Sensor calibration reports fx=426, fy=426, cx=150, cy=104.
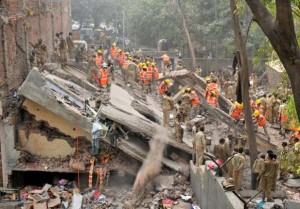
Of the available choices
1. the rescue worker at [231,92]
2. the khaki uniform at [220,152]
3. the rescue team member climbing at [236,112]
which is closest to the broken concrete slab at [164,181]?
the khaki uniform at [220,152]

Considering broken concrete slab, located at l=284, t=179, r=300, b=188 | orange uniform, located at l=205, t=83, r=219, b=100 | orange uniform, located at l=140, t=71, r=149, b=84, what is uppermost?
orange uniform, located at l=140, t=71, r=149, b=84

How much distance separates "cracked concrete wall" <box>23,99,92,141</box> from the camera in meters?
13.3

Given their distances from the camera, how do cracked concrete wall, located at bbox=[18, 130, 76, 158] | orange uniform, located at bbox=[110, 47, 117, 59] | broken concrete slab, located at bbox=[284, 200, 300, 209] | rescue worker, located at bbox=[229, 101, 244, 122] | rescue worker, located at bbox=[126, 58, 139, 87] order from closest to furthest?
broken concrete slab, located at bbox=[284, 200, 300, 209], cracked concrete wall, located at bbox=[18, 130, 76, 158], rescue worker, located at bbox=[229, 101, 244, 122], rescue worker, located at bbox=[126, 58, 139, 87], orange uniform, located at bbox=[110, 47, 117, 59]


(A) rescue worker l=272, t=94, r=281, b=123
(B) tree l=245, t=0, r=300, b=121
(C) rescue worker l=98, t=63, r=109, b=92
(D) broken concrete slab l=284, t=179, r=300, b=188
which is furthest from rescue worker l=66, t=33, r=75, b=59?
(B) tree l=245, t=0, r=300, b=121

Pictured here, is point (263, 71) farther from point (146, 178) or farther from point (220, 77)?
point (146, 178)

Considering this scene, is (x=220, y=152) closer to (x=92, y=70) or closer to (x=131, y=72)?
(x=92, y=70)

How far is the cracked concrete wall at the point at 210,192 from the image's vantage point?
8.16 m

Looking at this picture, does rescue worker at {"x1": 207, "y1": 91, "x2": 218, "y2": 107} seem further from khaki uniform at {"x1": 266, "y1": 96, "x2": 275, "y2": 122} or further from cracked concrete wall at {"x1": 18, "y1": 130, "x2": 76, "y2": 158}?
cracked concrete wall at {"x1": 18, "y1": 130, "x2": 76, "y2": 158}

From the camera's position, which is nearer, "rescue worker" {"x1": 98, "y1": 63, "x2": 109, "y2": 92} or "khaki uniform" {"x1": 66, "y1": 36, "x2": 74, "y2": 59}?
"rescue worker" {"x1": 98, "y1": 63, "x2": 109, "y2": 92}

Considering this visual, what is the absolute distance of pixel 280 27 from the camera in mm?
4141

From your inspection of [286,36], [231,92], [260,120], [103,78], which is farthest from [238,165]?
[231,92]

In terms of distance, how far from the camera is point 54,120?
43.7 feet

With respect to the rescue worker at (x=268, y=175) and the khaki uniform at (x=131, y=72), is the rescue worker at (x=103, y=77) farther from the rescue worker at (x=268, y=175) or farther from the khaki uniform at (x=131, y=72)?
the rescue worker at (x=268, y=175)

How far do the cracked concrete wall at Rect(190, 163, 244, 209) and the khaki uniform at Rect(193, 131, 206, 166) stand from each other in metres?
0.31
